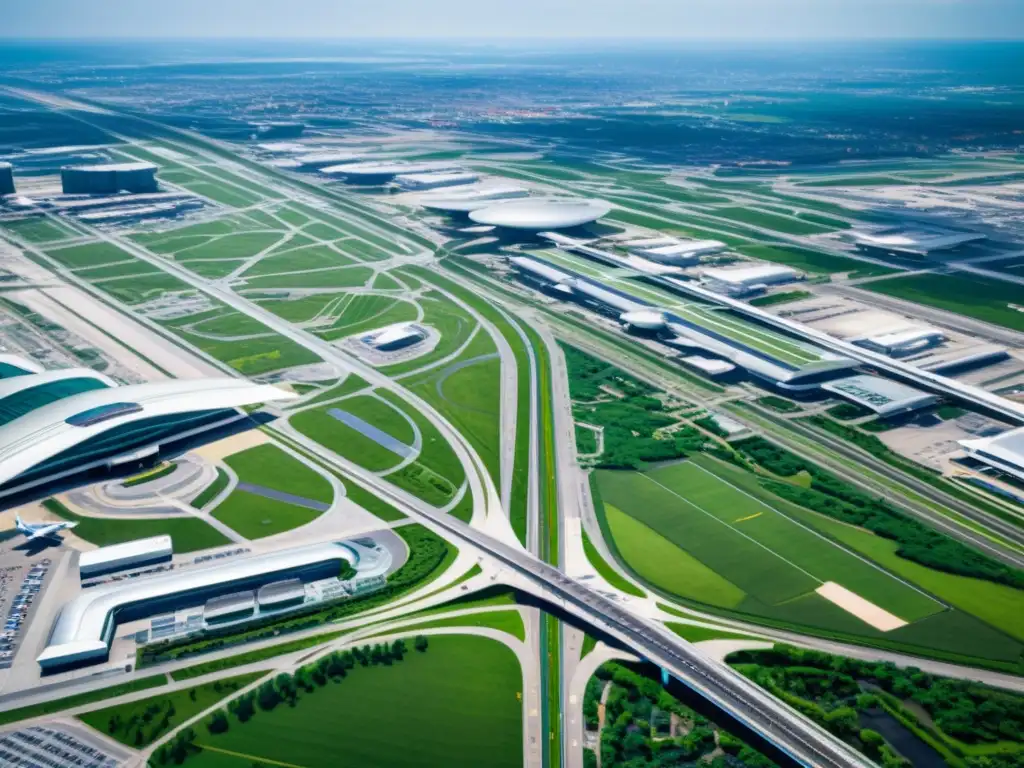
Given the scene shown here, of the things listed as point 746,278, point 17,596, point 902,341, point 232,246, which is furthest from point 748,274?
point 17,596

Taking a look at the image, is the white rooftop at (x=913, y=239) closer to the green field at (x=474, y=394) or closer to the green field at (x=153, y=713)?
the green field at (x=474, y=394)

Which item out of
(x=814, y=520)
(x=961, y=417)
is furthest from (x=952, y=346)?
(x=814, y=520)

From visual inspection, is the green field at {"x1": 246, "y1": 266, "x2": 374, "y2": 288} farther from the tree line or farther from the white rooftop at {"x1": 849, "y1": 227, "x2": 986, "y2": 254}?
the white rooftop at {"x1": 849, "y1": 227, "x2": 986, "y2": 254}

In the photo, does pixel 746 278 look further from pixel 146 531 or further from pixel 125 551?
pixel 125 551

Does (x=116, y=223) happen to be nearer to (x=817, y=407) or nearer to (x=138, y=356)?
(x=138, y=356)

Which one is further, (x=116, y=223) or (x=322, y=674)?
(x=116, y=223)

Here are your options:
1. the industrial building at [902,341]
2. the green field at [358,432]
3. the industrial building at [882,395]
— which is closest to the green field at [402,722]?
the green field at [358,432]
